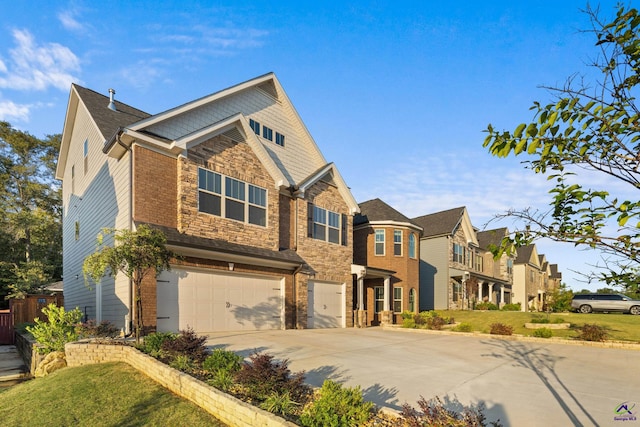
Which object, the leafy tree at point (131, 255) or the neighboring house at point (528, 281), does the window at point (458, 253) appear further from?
the leafy tree at point (131, 255)

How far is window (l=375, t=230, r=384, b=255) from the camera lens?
2512cm

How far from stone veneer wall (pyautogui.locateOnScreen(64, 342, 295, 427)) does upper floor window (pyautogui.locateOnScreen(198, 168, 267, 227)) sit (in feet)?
20.0

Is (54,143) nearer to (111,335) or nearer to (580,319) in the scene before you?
(111,335)

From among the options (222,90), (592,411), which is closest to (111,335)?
(222,90)

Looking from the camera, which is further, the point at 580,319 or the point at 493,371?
the point at 580,319

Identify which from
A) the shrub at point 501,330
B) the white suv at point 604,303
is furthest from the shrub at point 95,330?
the white suv at point 604,303

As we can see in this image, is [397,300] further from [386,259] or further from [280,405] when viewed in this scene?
[280,405]

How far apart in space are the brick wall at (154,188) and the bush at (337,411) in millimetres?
9465

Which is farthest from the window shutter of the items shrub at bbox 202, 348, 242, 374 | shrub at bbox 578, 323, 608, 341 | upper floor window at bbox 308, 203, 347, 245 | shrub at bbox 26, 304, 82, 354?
shrub at bbox 578, 323, 608, 341

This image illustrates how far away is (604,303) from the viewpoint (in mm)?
29500

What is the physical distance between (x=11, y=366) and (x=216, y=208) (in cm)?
858

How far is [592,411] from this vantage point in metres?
6.42

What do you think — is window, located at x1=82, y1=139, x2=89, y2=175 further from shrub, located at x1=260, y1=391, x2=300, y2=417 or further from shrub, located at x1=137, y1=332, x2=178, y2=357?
shrub, located at x1=260, y1=391, x2=300, y2=417

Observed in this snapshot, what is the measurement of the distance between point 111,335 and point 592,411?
39.2ft
